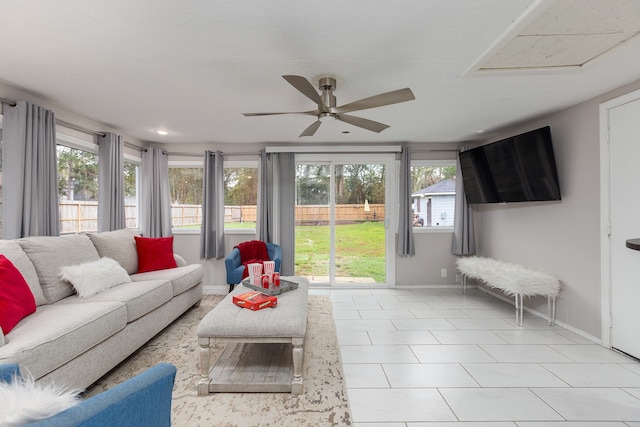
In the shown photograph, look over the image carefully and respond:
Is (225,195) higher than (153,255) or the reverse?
higher

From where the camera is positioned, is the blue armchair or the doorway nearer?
the blue armchair

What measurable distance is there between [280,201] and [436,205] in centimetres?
259

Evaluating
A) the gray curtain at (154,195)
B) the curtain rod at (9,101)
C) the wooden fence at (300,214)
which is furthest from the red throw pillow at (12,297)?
the wooden fence at (300,214)

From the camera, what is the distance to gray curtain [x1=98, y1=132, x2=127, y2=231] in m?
3.59

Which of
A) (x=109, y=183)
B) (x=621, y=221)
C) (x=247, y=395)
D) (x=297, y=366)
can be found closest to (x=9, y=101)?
(x=109, y=183)

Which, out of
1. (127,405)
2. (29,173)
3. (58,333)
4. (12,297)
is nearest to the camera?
(127,405)

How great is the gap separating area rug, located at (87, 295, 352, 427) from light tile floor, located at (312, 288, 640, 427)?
14 cm

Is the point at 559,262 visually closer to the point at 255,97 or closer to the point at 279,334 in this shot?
the point at 279,334

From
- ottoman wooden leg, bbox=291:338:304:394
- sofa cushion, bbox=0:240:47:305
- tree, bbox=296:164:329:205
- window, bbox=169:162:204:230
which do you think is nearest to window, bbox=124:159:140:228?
window, bbox=169:162:204:230

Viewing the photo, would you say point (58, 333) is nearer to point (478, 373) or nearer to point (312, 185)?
point (478, 373)

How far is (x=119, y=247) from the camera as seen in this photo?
3223 millimetres

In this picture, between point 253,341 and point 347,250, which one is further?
point 347,250

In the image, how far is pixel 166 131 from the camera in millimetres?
3969

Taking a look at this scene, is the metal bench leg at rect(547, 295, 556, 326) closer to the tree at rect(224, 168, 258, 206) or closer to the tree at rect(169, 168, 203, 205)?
the tree at rect(224, 168, 258, 206)
